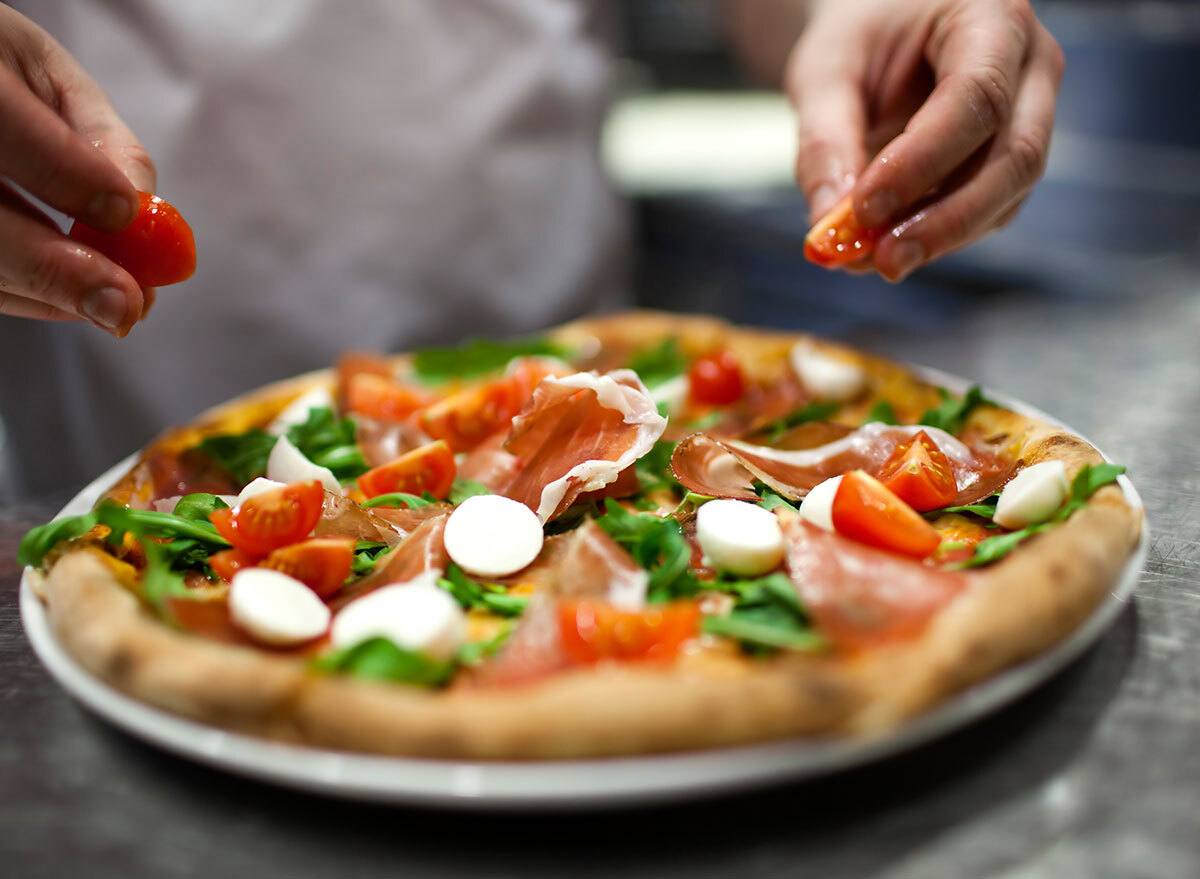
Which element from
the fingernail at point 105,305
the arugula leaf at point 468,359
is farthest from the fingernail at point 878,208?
the fingernail at point 105,305

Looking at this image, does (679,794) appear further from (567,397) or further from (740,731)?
(567,397)

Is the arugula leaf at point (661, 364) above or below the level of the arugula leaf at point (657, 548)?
below

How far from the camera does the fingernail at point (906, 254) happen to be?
195cm

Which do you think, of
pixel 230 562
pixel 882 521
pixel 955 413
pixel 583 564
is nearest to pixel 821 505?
pixel 882 521

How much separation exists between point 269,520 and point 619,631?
2.41 feet

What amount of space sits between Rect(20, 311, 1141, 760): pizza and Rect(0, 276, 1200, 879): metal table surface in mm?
118

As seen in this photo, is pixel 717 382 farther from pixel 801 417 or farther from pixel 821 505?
pixel 821 505

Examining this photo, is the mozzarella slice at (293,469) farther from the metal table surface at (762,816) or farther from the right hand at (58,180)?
the metal table surface at (762,816)

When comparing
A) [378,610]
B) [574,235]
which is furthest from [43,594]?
[574,235]

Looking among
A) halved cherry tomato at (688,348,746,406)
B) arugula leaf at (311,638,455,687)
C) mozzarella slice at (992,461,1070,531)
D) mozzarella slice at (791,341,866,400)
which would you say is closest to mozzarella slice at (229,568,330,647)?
arugula leaf at (311,638,455,687)

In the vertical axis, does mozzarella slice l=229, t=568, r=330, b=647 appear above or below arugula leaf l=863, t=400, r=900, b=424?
above

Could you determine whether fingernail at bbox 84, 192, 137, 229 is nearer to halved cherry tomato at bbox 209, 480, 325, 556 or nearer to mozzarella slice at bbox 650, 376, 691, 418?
halved cherry tomato at bbox 209, 480, 325, 556

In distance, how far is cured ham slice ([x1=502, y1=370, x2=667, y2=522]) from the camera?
1811 millimetres

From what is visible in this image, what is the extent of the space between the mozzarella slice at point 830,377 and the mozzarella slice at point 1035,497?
87 centimetres
